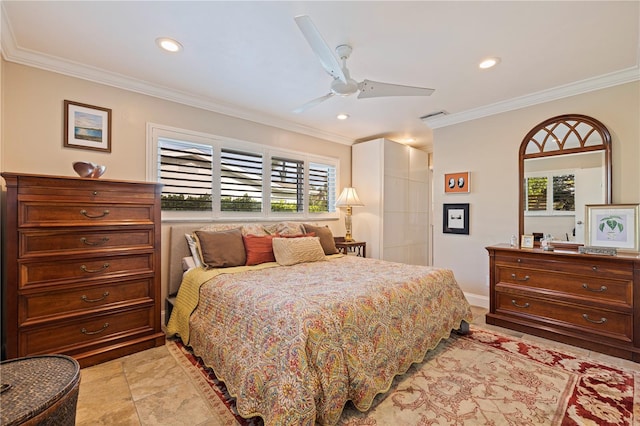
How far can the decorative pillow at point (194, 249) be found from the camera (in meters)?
2.83

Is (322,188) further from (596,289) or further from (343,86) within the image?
(596,289)

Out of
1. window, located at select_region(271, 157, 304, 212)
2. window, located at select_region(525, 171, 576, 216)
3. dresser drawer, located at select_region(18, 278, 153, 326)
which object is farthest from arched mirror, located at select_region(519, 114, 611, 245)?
dresser drawer, located at select_region(18, 278, 153, 326)

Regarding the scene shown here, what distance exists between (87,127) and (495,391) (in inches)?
154

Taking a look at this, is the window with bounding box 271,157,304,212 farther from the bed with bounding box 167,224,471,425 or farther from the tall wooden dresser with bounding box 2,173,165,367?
the tall wooden dresser with bounding box 2,173,165,367

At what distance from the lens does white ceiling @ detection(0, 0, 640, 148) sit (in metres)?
1.87

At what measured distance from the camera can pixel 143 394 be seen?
6.21ft

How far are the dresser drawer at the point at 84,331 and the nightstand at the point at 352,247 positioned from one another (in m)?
2.53

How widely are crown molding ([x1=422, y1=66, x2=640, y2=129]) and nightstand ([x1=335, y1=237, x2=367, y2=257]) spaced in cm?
201

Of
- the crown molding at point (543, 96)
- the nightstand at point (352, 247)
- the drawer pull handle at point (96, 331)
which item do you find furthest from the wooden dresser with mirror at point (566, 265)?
the drawer pull handle at point (96, 331)

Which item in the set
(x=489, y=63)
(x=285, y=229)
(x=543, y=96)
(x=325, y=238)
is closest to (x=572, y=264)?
(x=543, y=96)

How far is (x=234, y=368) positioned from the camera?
178 centimetres

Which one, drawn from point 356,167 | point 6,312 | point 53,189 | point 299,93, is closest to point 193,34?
point 299,93

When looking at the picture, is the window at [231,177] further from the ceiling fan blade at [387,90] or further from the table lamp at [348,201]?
the ceiling fan blade at [387,90]

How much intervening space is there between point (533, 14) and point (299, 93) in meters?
2.04
